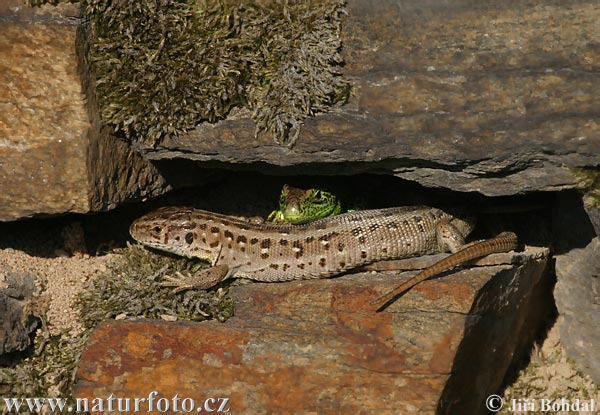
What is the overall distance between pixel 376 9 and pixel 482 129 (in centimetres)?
92

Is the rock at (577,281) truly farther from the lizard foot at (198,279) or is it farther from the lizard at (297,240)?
the lizard foot at (198,279)

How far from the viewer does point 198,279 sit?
529 cm

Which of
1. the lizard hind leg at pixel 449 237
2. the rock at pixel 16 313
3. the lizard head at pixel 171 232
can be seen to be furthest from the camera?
the lizard head at pixel 171 232

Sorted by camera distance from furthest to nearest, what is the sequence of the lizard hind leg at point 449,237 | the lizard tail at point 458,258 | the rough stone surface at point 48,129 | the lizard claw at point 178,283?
the lizard hind leg at point 449,237 → the lizard claw at point 178,283 → the lizard tail at point 458,258 → the rough stone surface at point 48,129

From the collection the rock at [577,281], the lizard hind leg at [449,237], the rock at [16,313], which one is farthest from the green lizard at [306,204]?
the rock at [16,313]

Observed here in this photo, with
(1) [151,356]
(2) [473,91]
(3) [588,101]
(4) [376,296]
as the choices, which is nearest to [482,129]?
(2) [473,91]

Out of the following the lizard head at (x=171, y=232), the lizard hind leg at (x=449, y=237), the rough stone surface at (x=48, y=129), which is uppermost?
the rough stone surface at (x=48, y=129)

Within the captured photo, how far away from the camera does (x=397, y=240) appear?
5.30 meters

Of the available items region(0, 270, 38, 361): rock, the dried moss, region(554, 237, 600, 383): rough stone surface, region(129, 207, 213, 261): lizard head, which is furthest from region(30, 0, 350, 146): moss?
A: region(554, 237, 600, 383): rough stone surface

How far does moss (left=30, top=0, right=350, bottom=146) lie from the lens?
4.42 metres

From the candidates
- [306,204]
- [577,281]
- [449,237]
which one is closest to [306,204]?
[306,204]

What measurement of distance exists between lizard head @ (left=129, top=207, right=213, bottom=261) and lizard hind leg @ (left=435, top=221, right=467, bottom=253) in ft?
5.57

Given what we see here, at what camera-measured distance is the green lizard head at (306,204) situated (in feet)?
18.0

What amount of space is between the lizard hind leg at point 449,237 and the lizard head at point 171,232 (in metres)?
1.70
